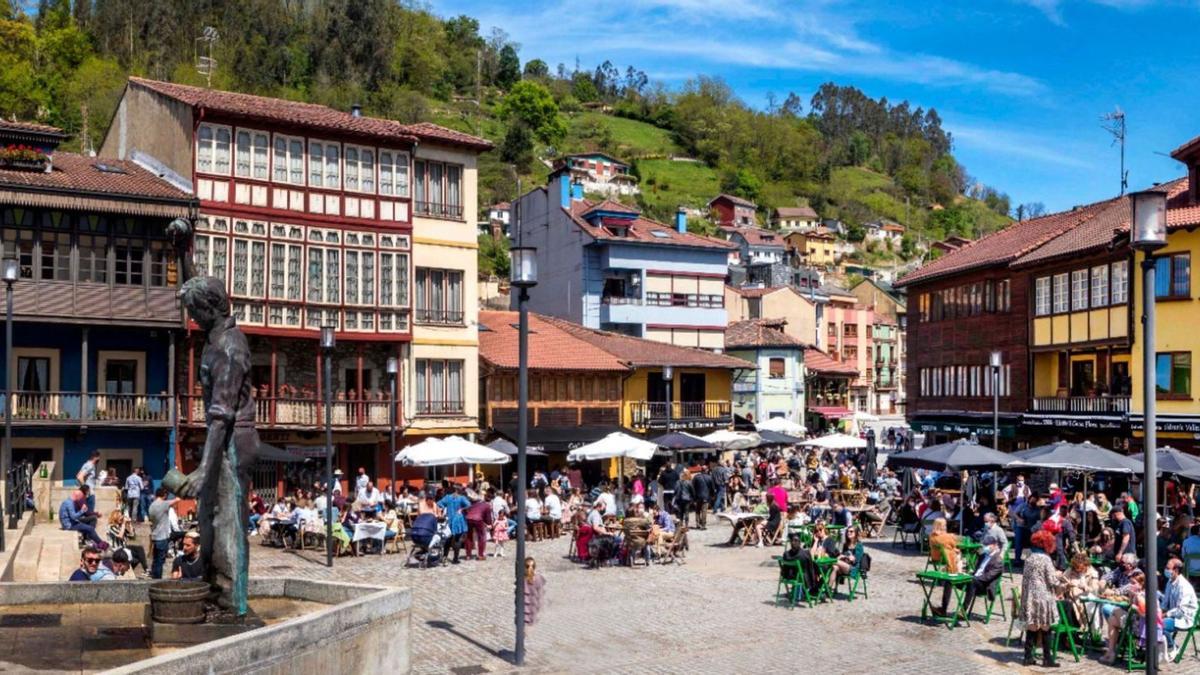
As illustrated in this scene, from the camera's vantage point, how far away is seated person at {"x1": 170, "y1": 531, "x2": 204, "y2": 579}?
432 inches

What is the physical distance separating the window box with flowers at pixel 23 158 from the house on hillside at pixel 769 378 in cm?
3998

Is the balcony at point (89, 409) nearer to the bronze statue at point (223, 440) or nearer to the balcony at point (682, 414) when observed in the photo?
the balcony at point (682, 414)

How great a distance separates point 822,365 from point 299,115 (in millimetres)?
50305

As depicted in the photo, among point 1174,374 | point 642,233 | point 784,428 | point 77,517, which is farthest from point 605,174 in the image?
point 77,517

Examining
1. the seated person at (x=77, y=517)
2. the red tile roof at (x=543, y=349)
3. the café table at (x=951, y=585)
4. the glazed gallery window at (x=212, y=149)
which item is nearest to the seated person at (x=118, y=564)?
the seated person at (x=77, y=517)

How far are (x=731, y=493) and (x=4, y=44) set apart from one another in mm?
72241

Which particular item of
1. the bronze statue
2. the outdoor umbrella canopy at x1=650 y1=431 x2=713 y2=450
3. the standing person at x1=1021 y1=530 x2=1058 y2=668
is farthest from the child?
the bronze statue

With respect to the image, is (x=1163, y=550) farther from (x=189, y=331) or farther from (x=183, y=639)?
(x=189, y=331)

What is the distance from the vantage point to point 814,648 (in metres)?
15.9

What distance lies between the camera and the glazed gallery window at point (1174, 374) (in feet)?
120

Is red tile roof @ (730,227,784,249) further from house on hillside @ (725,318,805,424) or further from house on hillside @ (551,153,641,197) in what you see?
house on hillside @ (725,318,805,424)

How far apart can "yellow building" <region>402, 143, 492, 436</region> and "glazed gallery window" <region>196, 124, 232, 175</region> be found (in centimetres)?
642

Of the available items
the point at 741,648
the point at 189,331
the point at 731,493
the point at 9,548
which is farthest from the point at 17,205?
the point at 741,648

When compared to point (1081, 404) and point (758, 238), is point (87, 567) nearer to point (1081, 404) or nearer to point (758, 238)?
point (1081, 404)
